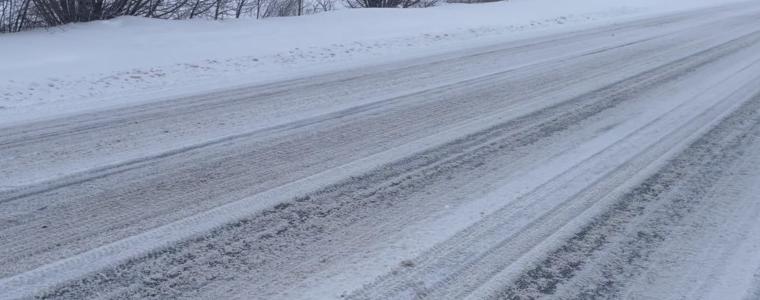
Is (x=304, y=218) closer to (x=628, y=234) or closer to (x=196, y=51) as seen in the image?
(x=628, y=234)

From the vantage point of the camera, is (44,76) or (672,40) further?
(672,40)

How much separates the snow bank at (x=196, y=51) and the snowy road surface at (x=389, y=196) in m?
1.04

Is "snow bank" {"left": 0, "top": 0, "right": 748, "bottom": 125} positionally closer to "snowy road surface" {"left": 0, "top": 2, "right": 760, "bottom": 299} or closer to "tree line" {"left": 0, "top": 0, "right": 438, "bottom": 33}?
"tree line" {"left": 0, "top": 0, "right": 438, "bottom": 33}

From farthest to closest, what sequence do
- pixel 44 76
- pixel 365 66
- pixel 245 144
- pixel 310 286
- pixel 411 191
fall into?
1. pixel 365 66
2. pixel 44 76
3. pixel 245 144
4. pixel 411 191
5. pixel 310 286

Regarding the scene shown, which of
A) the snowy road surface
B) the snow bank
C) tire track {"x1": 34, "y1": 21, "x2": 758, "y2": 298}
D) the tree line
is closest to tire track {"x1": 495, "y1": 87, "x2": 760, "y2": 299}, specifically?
the snowy road surface

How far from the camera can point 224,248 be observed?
3893 millimetres

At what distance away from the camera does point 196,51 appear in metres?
10.6

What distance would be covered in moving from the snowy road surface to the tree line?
4897mm

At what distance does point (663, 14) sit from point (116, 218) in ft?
69.2

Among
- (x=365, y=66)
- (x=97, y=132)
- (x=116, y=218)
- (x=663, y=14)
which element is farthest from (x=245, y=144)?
(x=663, y=14)

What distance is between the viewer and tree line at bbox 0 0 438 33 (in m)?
10.9

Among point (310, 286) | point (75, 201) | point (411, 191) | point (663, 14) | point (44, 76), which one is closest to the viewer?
point (310, 286)

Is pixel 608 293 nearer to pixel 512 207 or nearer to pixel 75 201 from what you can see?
pixel 512 207

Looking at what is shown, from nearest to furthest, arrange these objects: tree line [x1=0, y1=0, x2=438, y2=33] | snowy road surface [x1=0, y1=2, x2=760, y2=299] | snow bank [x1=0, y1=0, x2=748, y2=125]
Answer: snowy road surface [x1=0, y1=2, x2=760, y2=299] → snow bank [x1=0, y1=0, x2=748, y2=125] → tree line [x1=0, y1=0, x2=438, y2=33]
